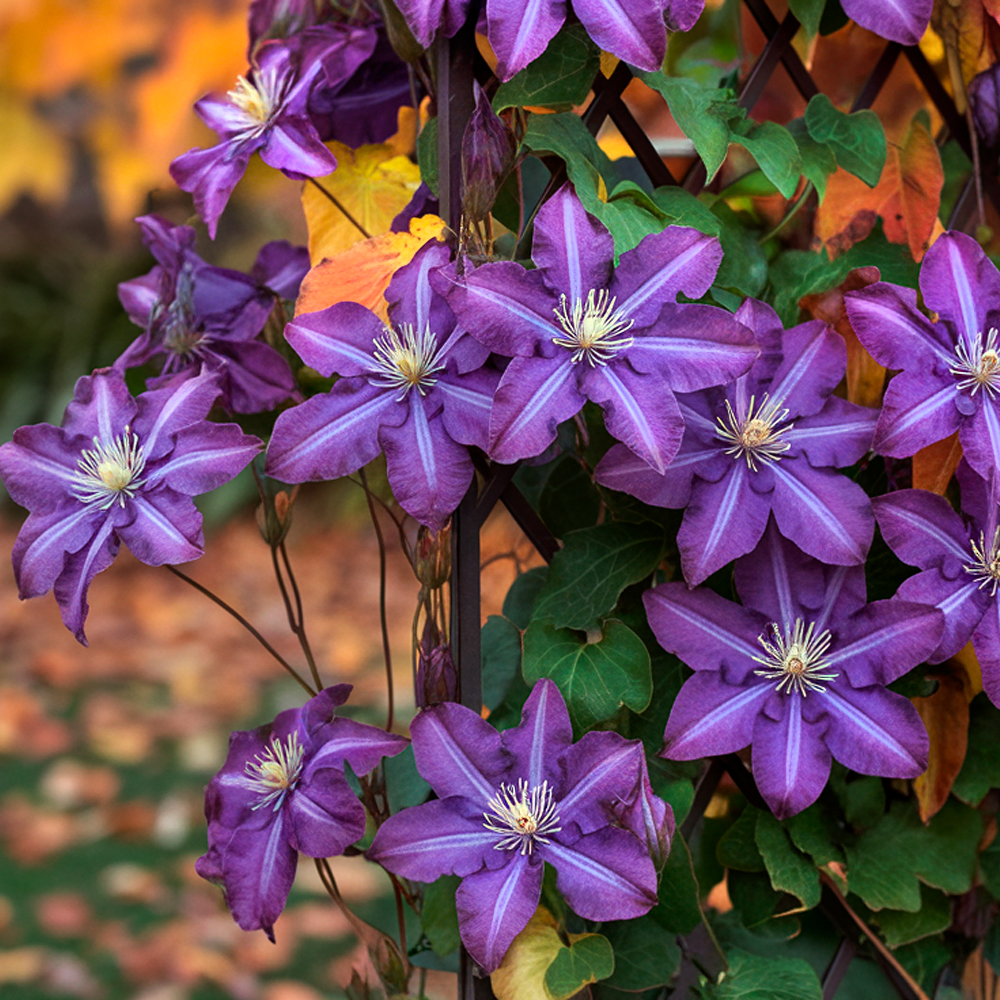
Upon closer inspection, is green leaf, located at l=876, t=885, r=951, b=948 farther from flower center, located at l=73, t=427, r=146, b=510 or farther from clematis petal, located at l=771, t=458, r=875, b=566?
flower center, located at l=73, t=427, r=146, b=510

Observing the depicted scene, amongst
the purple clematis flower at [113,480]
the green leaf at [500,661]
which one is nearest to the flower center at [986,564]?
the green leaf at [500,661]

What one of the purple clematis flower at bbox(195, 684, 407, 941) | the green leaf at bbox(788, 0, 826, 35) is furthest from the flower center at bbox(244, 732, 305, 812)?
the green leaf at bbox(788, 0, 826, 35)

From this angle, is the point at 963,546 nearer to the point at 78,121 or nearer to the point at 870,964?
the point at 870,964

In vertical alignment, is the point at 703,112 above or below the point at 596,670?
above

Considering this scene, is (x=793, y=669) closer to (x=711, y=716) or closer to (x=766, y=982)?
(x=711, y=716)

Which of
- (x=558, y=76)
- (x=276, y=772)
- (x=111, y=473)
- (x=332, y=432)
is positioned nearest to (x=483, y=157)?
(x=558, y=76)
